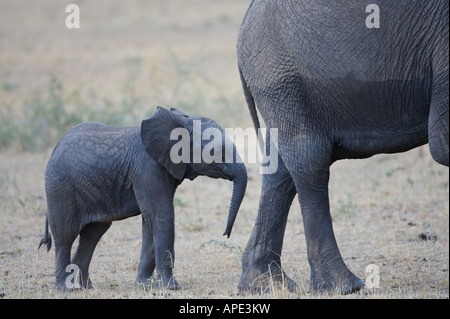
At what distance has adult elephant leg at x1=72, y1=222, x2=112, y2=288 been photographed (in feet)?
22.9

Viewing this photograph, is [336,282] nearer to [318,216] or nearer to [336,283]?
[336,283]

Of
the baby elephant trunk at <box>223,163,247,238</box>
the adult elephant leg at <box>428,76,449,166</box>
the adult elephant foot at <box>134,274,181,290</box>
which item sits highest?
the adult elephant leg at <box>428,76,449,166</box>

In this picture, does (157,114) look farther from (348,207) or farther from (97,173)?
(348,207)

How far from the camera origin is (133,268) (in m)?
7.71

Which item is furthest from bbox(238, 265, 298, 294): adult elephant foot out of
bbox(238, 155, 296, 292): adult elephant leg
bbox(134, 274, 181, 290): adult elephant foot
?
bbox(134, 274, 181, 290): adult elephant foot

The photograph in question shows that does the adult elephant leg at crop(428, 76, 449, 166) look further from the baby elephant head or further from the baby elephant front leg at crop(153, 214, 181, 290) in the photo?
the baby elephant front leg at crop(153, 214, 181, 290)

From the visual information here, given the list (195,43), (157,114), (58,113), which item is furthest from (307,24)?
(195,43)

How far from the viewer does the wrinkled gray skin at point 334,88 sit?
5461 mm

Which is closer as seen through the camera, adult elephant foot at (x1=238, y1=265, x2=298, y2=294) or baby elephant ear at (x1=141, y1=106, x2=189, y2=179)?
adult elephant foot at (x1=238, y1=265, x2=298, y2=294)

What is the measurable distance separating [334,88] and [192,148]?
1.46 m

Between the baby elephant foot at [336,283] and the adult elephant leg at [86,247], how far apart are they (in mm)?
1996

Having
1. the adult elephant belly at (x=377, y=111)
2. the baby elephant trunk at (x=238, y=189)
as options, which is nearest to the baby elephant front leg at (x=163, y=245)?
the baby elephant trunk at (x=238, y=189)

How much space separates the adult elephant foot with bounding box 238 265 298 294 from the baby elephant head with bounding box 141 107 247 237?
560 millimetres

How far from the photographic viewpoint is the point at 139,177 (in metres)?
6.70
